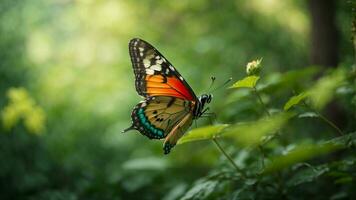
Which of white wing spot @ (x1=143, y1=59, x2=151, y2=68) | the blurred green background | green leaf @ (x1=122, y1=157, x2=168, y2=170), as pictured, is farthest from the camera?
the blurred green background

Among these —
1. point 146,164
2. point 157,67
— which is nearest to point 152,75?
point 157,67

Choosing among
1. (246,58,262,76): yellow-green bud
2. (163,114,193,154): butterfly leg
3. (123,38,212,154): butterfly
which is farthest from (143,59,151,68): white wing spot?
(246,58,262,76): yellow-green bud

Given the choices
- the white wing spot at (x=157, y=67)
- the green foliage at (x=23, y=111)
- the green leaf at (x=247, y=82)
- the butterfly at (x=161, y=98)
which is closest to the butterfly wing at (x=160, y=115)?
the butterfly at (x=161, y=98)

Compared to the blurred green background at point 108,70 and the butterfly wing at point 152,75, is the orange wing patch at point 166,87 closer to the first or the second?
the butterfly wing at point 152,75

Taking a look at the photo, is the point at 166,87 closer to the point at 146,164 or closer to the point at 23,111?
the point at 146,164

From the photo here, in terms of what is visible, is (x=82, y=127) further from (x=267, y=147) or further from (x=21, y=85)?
(x=267, y=147)

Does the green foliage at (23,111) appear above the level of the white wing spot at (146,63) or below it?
above

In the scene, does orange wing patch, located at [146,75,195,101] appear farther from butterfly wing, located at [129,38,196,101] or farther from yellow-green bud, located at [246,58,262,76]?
yellow-green bud, located at [246,58,262,76]

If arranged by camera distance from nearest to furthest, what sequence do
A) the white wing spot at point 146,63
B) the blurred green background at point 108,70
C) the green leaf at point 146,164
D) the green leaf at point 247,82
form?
1. the green leaf at point 247,82
2. the white wing spot at point 146,63
3. the green leaf at point 146,164
4. the blurred green background at point 108,70
